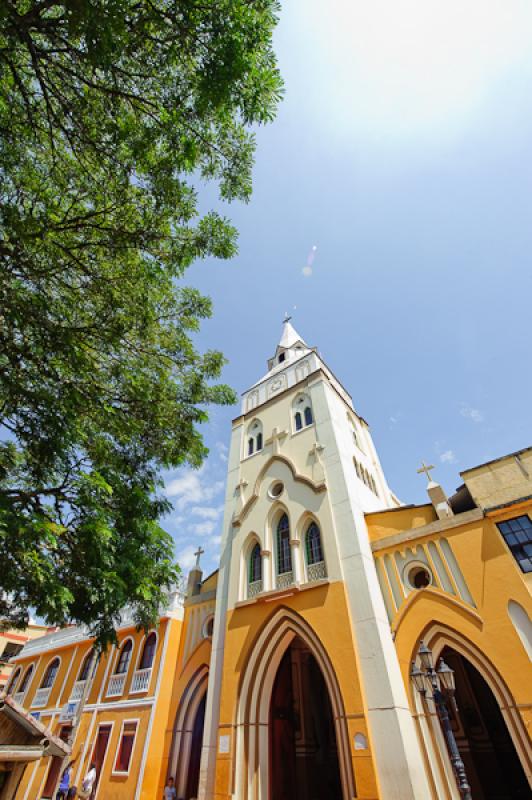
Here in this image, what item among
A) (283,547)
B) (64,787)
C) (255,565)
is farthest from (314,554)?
(64,787)

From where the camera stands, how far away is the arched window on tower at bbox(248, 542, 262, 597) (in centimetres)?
1283

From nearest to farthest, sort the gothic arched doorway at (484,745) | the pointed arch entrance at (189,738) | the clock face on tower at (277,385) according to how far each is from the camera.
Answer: the gothic arched doorway at (484,745), the pointed arch entrance at (189,738), the clock face on tower at (277,385)

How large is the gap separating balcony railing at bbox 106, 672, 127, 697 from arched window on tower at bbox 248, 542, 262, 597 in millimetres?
7256

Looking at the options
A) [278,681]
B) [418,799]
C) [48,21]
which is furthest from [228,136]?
[278,681]

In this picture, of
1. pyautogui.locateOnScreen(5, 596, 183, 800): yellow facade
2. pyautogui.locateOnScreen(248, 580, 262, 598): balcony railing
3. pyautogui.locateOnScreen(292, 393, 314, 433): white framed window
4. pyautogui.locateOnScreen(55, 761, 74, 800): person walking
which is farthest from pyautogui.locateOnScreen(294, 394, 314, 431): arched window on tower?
pyautogui.locateOnScreen(55, 761, 74, 800): person walking

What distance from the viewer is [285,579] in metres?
12.3

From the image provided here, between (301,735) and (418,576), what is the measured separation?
6943mm

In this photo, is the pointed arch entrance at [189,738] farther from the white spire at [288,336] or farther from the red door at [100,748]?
the white spire at [288,336]

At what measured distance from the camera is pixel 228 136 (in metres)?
6.51

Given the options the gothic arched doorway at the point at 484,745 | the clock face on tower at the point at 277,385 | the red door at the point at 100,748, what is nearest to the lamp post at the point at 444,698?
the gothic arched doorway at the point at 484,745

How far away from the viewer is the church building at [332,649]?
28.4ft

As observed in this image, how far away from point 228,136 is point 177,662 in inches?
654

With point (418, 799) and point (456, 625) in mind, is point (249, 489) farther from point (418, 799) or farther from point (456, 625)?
point (418, 799)

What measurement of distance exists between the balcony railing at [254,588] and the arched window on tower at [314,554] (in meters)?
1.95
